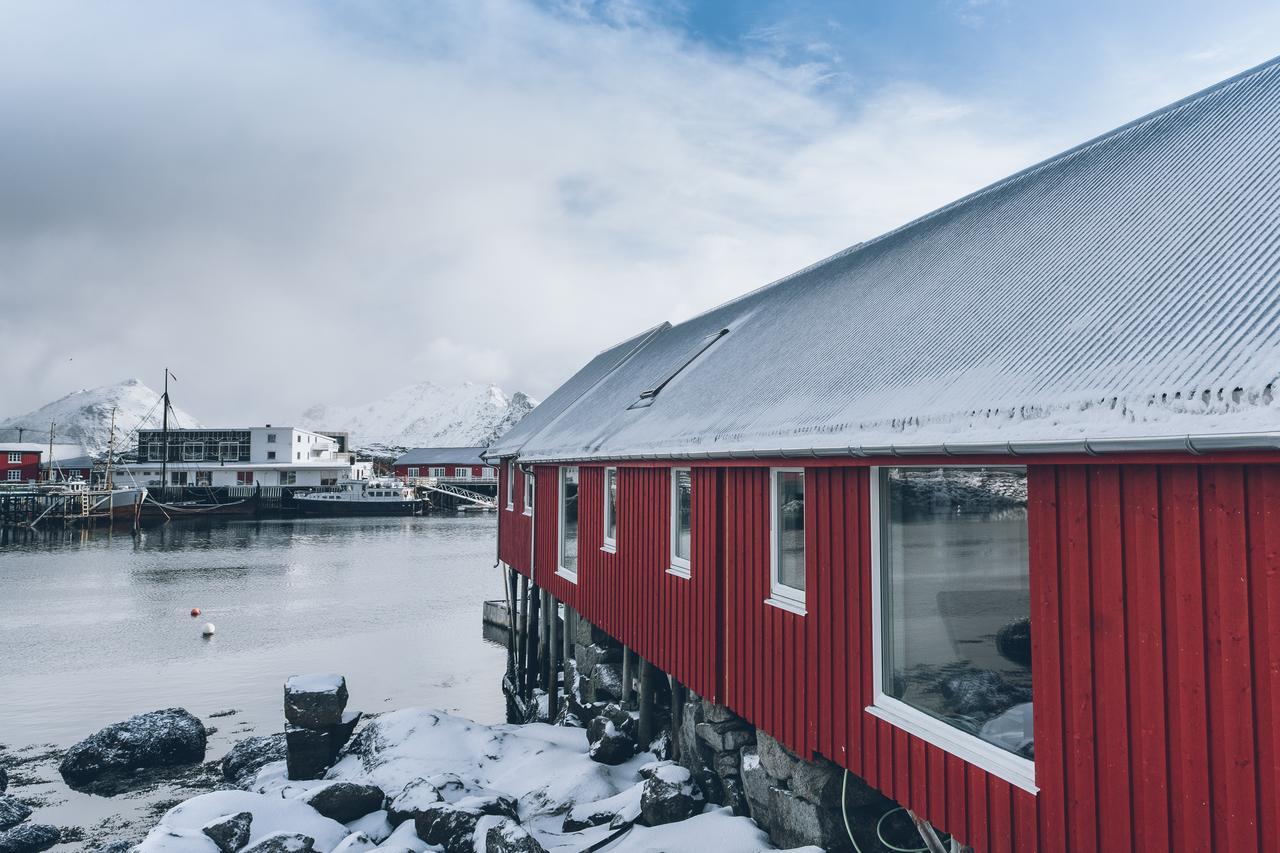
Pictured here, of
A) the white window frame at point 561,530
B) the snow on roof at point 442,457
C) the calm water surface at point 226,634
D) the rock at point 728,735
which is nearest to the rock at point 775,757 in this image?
the rock at point 728,735

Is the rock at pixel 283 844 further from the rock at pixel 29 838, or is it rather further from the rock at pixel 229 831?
the rock at pixel 29 838

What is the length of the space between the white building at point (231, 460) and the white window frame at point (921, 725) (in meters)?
80.0

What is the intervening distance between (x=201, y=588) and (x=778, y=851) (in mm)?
31641

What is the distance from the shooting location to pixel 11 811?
1137 cm

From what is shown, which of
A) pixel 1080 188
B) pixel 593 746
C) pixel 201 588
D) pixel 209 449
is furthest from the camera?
pixel 209 449

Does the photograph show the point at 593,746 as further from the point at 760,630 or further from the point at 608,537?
the point at 760,630

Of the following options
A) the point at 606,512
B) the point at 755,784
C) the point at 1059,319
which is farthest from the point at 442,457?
→ the point at 1059,319

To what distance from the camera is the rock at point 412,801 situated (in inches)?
356

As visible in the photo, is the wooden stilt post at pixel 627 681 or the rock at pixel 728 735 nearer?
the rock at pixel 728 735

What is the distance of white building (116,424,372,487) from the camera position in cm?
7700

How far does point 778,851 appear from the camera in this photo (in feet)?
21.6

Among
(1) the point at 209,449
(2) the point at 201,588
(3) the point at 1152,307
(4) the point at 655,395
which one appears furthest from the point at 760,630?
(1) the point at 209,449

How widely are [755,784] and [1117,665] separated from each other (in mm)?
4340

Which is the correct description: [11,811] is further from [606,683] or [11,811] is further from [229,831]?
[606,683]
